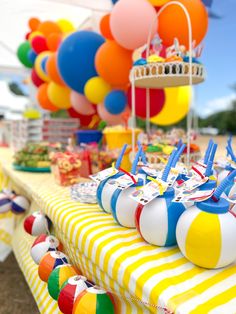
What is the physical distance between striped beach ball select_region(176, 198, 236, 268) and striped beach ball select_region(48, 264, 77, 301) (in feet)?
1.52

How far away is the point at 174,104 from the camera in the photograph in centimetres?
219

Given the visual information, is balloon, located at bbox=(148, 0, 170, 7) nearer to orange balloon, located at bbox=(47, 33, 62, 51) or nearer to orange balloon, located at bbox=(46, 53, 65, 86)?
orange balloon, located at bbox=(46, 53, 65, 86)

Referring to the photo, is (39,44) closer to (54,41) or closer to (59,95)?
(54,41)

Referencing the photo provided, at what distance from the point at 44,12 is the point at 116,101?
2202 mm

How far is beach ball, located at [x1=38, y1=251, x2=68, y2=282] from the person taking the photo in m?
1.06

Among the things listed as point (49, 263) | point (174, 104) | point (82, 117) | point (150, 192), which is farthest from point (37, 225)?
point (82, 117)

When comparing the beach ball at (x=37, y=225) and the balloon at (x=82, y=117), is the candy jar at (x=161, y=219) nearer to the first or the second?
the beach ball at (x=37, y=225)

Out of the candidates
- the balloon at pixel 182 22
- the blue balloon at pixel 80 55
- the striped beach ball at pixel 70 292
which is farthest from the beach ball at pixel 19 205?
the balloon at pixel 182 22

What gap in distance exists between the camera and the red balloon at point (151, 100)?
6.30 feet

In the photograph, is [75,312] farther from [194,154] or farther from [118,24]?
[118,24]

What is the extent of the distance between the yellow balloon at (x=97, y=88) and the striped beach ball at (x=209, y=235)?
4.54 ft

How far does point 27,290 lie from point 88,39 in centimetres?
157

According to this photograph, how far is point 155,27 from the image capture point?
148 centimetres

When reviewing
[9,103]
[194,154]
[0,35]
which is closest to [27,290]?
[194,154]
